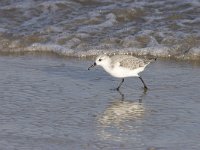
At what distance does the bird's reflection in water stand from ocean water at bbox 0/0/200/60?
259cm

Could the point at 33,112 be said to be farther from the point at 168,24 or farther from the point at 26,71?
the point at 168,24

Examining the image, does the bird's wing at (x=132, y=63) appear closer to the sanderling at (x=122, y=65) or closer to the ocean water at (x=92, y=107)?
the sanderling at (x=122, y=65)

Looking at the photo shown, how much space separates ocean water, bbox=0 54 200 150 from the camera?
251 inches

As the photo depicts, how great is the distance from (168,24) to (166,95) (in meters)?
3.36

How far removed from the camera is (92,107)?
301 inches

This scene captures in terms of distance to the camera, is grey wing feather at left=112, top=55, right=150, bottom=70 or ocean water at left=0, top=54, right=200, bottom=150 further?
grey wing feather at left=112, top=55, right=150, bottom=70

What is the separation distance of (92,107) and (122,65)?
1.36m

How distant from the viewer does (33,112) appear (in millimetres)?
7402

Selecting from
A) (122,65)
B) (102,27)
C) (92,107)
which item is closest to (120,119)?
(92,107)

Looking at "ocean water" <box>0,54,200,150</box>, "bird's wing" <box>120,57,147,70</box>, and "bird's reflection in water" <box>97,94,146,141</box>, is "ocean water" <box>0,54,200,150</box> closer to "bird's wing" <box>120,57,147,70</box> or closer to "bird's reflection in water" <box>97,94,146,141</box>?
"bird's reflection in water" <box>97,94,146,141</box>

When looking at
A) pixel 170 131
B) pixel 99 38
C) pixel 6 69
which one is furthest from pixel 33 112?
pixel 99 38

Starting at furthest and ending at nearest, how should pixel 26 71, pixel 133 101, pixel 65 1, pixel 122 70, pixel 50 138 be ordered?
pixel 65 1
pixel 26 71
pixel 122 70
pixel 133 101
pixel 50 138

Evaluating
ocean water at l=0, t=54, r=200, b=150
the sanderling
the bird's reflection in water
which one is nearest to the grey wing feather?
the sanderling

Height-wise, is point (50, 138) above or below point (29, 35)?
below
